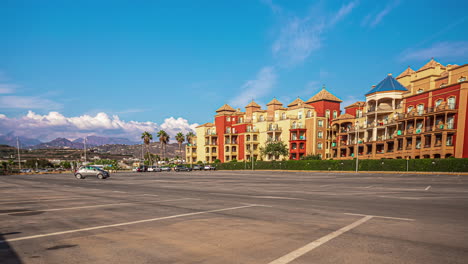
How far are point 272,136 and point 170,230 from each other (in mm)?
71231

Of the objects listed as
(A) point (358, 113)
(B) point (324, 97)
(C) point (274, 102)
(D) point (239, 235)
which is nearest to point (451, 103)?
(A) point (358, 113)

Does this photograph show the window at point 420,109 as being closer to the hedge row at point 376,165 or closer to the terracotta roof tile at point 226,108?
the hedge row at point 376,165

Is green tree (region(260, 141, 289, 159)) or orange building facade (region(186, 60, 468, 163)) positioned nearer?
orange building facade (region(186, 60, 468, 163))

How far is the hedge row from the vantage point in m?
35.8

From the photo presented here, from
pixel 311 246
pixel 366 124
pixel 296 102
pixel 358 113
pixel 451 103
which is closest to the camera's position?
pixel 311 246

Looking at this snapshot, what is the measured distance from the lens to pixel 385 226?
702 centimetres

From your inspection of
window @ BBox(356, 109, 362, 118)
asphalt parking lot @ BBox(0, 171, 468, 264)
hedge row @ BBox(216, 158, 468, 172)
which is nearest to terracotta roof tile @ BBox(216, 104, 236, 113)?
hedge row @ BBox(216, 158, 468, 172)

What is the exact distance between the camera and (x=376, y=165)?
44812 mm

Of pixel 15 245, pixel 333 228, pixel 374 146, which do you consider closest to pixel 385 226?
pixel 333 228

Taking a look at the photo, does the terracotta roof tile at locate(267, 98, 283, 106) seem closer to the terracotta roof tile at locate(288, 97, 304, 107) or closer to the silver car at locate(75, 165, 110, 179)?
the terracotta roof tile at locate(288, 97, 304, 107)

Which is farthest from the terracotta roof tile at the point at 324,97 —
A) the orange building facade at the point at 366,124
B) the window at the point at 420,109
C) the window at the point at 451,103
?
the window at the point at 451,103

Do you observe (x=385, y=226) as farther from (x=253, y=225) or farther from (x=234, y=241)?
(x=234, y=241)

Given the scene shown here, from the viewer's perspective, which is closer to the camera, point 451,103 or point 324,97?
point 451,103

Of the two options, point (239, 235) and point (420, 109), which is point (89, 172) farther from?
point (420, 109)
